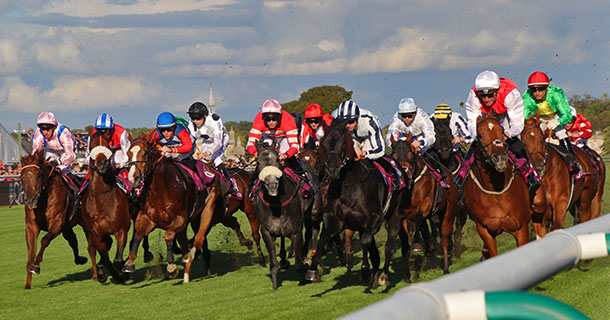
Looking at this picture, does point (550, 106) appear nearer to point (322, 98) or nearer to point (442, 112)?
point (442, 112)

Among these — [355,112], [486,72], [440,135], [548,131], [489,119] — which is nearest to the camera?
[489,119]

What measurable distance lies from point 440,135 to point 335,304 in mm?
5112

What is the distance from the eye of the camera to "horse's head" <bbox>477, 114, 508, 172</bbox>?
7.54 meters

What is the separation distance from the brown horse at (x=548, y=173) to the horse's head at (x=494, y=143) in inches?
64.8

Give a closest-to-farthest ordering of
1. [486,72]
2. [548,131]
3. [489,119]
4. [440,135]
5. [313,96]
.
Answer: [489,119], [486,72], [548,131], [440,135], [313,96]

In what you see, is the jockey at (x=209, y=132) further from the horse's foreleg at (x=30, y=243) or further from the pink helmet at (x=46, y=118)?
the horse's foreleg at (x=30, y=243)

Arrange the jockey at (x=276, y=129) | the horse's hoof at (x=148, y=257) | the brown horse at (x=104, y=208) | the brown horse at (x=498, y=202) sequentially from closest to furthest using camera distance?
the brown horse at (x=498, y=202), the jockey at (x=276, y=129), the brown horse at (x=104, y=208), the horse's hoof at (x=148, y=257)

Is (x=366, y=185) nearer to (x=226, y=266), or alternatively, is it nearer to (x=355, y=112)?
(x=355, y=112)

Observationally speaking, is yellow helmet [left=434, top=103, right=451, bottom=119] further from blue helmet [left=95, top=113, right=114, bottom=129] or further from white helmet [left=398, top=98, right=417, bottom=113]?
blue helmet [left=95, top=113, right=114, bottom=129]

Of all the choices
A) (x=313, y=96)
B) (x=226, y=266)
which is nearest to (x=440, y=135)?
(x=226, y=266)

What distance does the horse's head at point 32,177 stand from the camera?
10.4m

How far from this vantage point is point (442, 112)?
44.5 ft

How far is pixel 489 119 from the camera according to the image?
7656 mm

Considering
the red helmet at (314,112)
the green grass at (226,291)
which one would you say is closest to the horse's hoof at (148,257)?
the green grass at (226,291)
